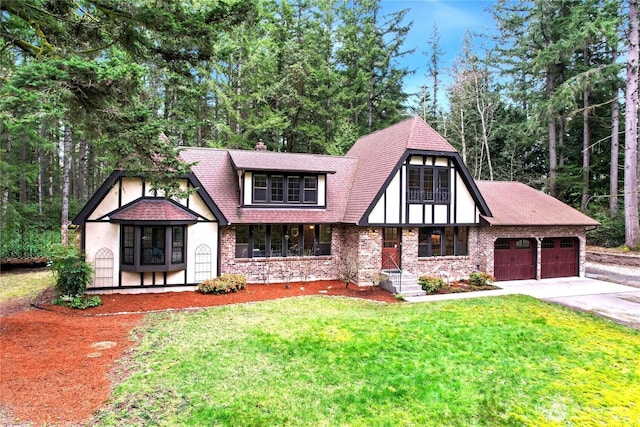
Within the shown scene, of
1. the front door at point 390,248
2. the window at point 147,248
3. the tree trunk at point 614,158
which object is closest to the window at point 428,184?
the front door at point 390,248

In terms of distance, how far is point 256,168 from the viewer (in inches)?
542

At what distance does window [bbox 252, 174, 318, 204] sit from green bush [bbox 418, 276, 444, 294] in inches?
225

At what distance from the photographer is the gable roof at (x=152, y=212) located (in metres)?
11.7

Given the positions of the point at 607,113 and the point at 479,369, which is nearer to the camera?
the point at 479,369

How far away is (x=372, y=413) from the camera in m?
5.06

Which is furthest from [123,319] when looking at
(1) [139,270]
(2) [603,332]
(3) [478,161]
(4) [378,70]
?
(3) [478,161]

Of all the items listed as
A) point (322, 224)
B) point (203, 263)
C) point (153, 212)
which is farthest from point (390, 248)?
point (153, 212)

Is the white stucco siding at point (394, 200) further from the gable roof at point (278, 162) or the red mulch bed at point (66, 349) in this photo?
the red mulch bed at point (66, 349)

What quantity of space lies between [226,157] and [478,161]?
2399 cm

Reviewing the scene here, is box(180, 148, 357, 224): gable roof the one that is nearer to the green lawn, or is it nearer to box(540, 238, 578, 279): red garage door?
the green lawn

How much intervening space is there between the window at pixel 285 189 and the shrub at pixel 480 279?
7.72m

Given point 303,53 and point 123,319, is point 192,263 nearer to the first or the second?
point 123,319

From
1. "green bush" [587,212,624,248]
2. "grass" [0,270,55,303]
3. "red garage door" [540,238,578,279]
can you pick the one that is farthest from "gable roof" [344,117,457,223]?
"green bush" [587,212,624,248]

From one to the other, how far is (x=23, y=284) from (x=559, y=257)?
2414cm
